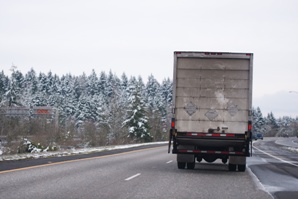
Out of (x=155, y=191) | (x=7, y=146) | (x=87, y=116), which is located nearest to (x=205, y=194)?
(x=155, y=191)

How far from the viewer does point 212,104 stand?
16641mm

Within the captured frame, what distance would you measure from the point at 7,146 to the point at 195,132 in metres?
16.0

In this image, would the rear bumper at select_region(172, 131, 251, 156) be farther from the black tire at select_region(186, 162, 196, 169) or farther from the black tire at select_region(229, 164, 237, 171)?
the black tire at select_region(229, 164, 237, 171)

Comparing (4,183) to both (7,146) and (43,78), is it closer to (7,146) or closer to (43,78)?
(7,146)

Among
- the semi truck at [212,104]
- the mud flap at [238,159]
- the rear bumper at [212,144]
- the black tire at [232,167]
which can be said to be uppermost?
the semi truck at [212,104]

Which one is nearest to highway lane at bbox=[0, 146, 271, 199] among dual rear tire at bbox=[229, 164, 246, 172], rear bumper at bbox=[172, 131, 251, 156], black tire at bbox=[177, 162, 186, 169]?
rear bumper at bbox=[172, 131, 251, 156]

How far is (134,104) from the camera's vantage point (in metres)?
67.2

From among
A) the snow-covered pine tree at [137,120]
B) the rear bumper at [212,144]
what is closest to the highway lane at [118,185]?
the rear bumper at [212,144]

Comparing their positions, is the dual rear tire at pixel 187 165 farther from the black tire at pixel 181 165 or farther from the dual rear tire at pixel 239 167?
the dual rear tire at pixel 239 167

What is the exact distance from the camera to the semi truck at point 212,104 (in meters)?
16.4

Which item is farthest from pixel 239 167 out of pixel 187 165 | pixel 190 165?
pixel 187 165

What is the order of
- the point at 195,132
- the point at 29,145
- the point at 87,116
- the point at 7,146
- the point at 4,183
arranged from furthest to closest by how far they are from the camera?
1. the point at 87,116
2. the point at 29,145
3. the point at 7,146
4. the point at 195,132
5. the point at 4,183

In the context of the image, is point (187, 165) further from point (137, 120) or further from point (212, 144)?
point (137, 120)

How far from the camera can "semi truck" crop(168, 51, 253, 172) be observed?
1642 cm
